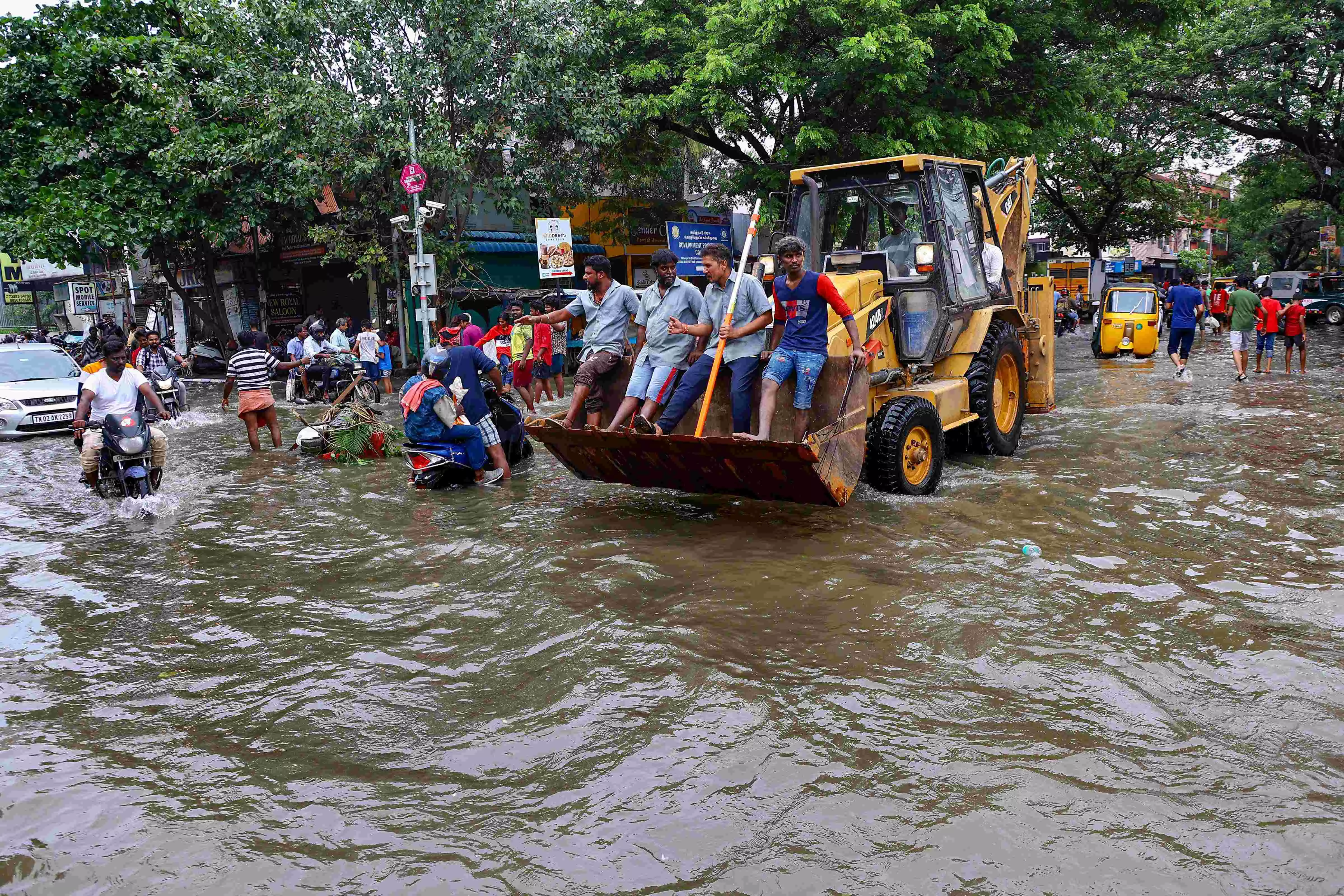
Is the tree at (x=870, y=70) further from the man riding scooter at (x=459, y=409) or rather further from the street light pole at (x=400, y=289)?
the man riding scooter at (x=459, y=409)

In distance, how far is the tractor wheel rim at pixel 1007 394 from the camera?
10.8 metres

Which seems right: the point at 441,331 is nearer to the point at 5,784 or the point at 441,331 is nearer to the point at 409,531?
the point at 409,531

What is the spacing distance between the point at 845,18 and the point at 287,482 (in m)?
13.4

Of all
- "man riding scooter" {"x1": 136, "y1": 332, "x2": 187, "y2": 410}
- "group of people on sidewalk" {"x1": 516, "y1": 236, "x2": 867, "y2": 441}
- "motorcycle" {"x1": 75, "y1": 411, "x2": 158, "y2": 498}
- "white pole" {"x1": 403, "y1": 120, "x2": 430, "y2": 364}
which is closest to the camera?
"group of people on sidewalk" {"x1": 516, "y1": 236, "x2": 867, "y2": 441}

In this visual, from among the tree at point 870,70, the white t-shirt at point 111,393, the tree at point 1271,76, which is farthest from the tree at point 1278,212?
the white t-shirt at point 111,393

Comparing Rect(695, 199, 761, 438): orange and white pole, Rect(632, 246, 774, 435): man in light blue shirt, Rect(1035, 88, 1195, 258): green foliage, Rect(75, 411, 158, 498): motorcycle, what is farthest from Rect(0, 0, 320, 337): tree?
Rect(1035, 88, 1195, 258): green foliage

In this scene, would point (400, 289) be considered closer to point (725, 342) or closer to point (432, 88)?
point (432, 88)

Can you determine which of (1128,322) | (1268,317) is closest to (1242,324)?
(1268,317)

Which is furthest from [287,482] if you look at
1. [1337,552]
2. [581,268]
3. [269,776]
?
[581,268]

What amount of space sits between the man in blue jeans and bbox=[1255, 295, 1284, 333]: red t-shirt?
65.5 inches

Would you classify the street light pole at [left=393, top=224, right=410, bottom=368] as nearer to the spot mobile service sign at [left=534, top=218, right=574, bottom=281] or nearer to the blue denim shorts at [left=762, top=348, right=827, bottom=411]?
the spot mobile service sign at [left=534, top=218, right=574, bottom=281]

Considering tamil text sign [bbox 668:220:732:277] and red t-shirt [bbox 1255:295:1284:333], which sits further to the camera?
tamil text sign [bbox 668:220:732:277]

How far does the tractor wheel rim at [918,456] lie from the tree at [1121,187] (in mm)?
22451

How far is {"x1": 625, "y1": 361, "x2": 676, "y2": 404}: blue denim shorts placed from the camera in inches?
318
